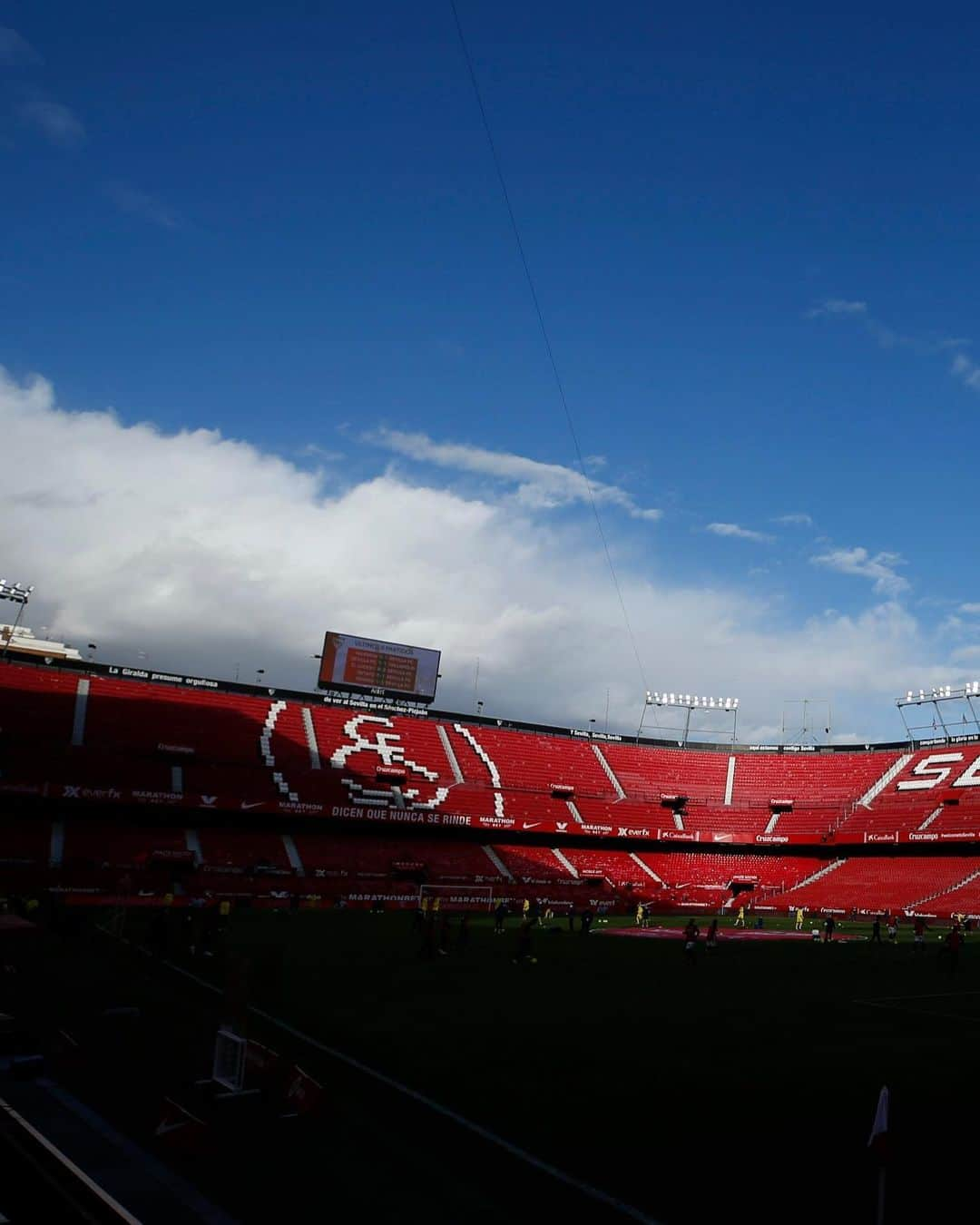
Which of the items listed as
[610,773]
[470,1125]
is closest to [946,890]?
[610,773]

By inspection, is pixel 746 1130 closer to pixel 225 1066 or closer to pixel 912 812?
pixel 225 1066

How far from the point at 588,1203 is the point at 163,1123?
18.6ft

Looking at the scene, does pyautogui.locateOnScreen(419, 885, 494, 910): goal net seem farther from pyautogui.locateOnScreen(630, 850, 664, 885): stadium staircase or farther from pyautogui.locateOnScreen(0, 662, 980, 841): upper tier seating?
pyautogui.locateOnScreen(630, 850, 664, 885): stadium staircase

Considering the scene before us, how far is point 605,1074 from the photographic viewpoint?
16.5 metres

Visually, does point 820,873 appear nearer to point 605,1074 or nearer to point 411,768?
point 411,768

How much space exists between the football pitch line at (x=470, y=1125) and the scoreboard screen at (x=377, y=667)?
59560 mm

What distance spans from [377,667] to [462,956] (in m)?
50.4

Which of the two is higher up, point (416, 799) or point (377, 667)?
point (377, 667)

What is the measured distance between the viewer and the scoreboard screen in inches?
3179

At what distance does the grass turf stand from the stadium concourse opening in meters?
0.09

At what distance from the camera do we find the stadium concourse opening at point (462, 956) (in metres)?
12.1

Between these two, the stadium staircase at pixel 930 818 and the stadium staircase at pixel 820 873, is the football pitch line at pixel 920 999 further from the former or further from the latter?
the stadium staircase at pixel 930 818

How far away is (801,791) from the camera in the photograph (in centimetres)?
8212

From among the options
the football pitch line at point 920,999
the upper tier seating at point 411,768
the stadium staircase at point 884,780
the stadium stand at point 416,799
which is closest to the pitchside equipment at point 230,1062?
the football pitch line at point 920,999
